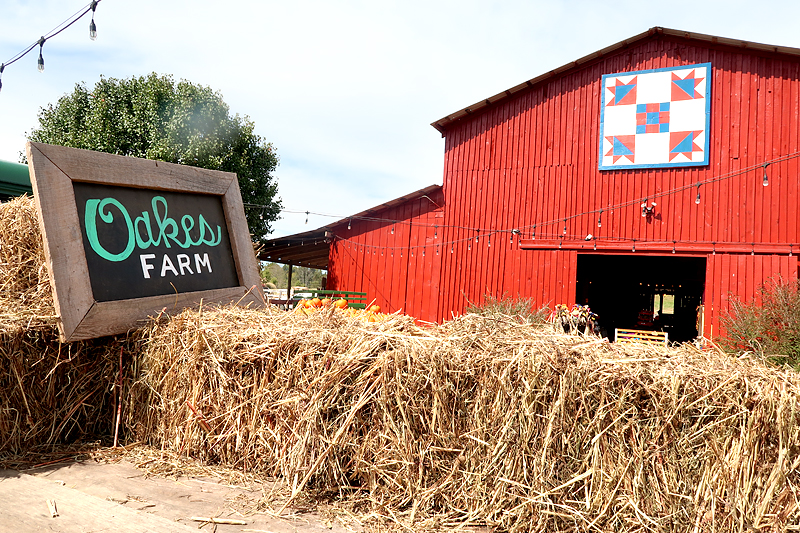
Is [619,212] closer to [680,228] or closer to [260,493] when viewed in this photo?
[680,228]

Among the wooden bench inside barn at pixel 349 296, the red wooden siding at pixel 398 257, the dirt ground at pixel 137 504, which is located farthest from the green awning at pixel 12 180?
the red wooden siding at pixel 398 257

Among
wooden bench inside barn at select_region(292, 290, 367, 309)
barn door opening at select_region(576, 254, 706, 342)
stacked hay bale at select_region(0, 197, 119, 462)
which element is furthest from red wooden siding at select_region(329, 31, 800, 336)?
stacked hay bale at select_region(0, 197, 119, 462)

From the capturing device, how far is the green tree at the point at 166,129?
21.9 m

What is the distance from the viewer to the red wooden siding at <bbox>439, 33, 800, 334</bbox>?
450 inches

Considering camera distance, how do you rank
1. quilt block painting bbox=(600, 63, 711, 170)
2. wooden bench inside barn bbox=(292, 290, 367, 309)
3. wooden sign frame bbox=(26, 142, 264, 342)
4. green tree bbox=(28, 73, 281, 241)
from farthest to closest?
green tree bbox=(28, 73, 281, 241), wooden bench inside barn bbox=(292, 290, 367, 309), quilt block painting bbox=(600, 63, 711, 170), wooden sign frame bbox=(26, 142, 264, 342)

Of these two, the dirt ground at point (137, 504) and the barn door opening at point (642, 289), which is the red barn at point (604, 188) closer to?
the barn door opening at point (642, 289)

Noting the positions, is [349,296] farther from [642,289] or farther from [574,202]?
[642,289]

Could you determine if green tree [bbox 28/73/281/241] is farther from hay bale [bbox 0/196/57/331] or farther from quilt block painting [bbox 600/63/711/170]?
hay bale [bbox 0/196/57/331]

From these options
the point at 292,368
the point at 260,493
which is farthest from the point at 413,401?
the point at 260,493

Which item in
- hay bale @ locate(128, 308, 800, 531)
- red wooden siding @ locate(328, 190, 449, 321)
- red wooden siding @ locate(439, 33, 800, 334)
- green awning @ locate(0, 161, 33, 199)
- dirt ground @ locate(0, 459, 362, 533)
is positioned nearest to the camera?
hay bale @ locate(128, 308, 800, 531)

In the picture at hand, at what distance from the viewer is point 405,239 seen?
14.3m

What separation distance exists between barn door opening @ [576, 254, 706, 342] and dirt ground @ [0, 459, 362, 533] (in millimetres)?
14668

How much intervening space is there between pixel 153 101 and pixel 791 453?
82.9ft

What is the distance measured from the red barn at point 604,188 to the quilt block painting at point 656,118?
0.03 meters
